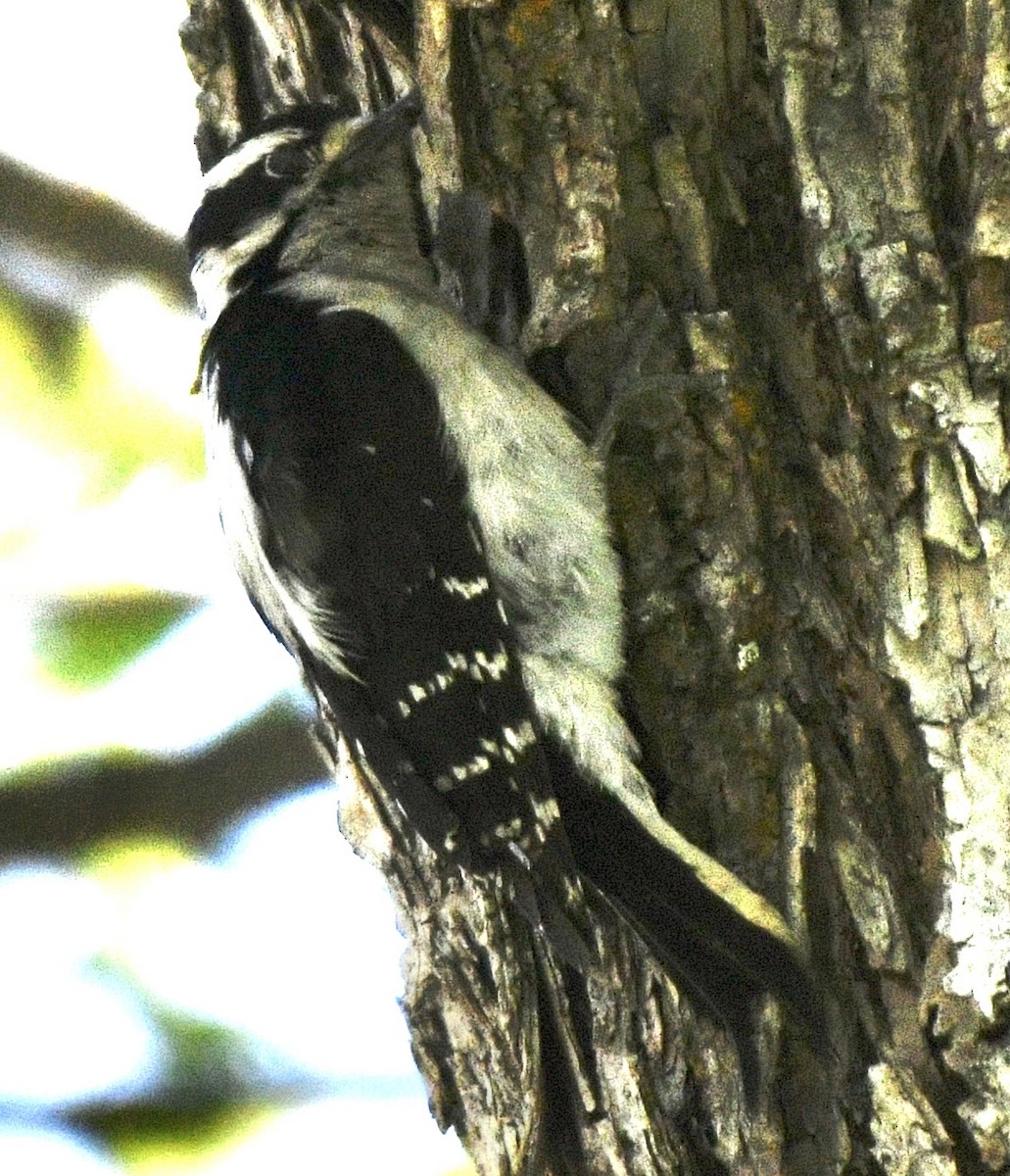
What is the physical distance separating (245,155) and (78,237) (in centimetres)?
115

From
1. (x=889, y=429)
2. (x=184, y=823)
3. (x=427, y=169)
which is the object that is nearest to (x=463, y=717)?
(x=889, y=429)

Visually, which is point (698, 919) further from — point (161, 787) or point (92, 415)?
point (92, 415)

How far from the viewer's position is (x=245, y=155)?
2586mm

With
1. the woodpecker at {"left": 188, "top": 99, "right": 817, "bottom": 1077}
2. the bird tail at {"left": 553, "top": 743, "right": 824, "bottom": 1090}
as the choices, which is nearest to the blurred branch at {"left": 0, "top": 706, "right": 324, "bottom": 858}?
the woodpecker at {"left": 188, "top": 99, "right": 817, "bottom": 1077}

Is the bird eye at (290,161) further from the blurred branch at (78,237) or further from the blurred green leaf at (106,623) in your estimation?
the blurred green leaf at (106,623)

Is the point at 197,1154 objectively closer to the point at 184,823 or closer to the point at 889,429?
the point at 184,823

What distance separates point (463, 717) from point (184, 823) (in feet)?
4.72

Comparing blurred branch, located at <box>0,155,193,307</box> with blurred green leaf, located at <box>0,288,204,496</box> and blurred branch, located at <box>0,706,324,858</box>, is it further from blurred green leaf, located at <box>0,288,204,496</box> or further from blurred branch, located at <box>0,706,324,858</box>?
blurred branch, located at <box>0,706,324,858</box>

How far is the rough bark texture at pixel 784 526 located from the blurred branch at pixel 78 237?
4.65 ft

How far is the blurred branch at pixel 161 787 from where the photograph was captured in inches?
135

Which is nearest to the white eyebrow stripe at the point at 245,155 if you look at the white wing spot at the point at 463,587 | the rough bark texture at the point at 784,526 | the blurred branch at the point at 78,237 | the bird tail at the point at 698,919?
the rough bark texture at the point at 784,526

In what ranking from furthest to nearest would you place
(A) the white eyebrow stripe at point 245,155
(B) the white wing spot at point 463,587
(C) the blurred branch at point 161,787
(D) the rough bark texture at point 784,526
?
(C) the blurred branch at point 161,787, (A) the white eyebrow stripe at point 245,155, (B) the white wing spot at point 463,587, (D) the rough bark texture at point 784,526

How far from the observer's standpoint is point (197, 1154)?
3.78m

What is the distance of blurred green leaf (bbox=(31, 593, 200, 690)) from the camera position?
3.67 metres
